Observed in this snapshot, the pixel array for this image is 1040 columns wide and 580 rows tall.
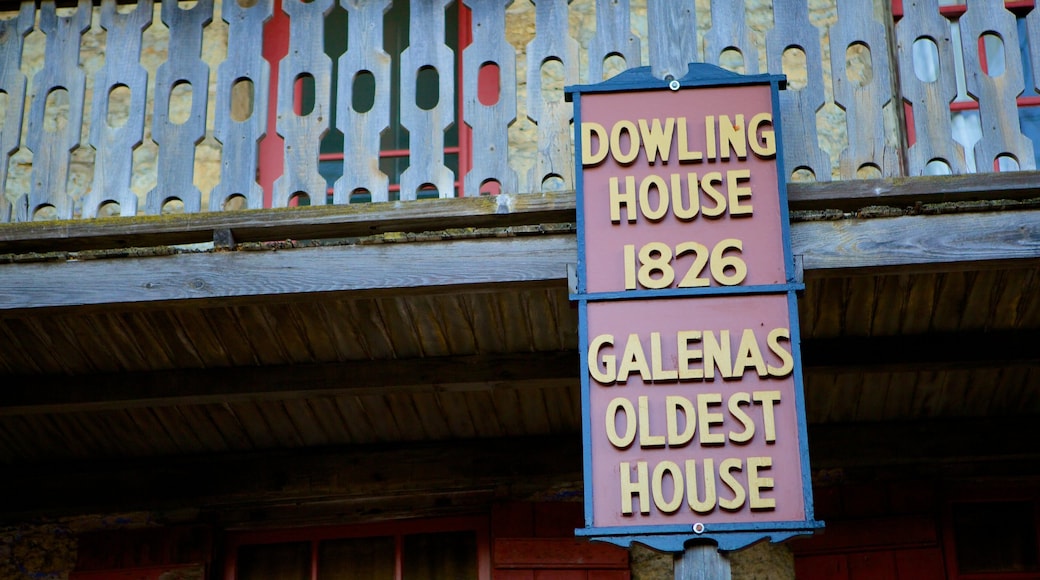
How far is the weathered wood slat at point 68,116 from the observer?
5621 millimetres

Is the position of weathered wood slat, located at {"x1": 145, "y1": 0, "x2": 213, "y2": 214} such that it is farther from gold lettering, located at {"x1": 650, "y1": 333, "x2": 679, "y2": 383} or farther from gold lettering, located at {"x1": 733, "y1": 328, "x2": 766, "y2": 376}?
Result: gold lettering, located at {"x1": 733, "y1": 328, "x2": 766, "y2": 376}

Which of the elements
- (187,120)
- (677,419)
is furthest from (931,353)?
(187,120)

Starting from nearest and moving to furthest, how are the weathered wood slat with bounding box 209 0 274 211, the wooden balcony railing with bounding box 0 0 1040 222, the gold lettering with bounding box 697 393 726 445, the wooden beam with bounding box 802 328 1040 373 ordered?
the gold lettering with bounding box 697 393 726 445
the wooden balcony railing with bounding box 0 0 1040 222
the weathered wood slat with bounding box 209 0 274 211
the wooden beam with bounding box 802 328 1040 373

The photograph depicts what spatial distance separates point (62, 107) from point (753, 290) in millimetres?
4424

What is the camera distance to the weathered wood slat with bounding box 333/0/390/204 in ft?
18.0

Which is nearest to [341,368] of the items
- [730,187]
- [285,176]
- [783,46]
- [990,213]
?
[285,176]

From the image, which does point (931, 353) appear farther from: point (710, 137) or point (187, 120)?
point (187, 120)

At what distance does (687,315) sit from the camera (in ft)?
16.6

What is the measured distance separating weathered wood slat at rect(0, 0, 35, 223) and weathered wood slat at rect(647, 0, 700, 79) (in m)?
2.64

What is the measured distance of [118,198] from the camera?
5.60 meters

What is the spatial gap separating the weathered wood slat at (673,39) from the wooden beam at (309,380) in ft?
4.31

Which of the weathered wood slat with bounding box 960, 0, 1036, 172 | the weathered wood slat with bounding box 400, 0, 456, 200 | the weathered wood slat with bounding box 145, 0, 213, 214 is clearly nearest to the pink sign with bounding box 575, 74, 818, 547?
the weathered wood slat with bounding box 400, 0, 456, 200

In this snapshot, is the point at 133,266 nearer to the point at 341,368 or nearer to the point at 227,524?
the point at 341,368

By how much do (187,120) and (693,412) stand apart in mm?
2479
